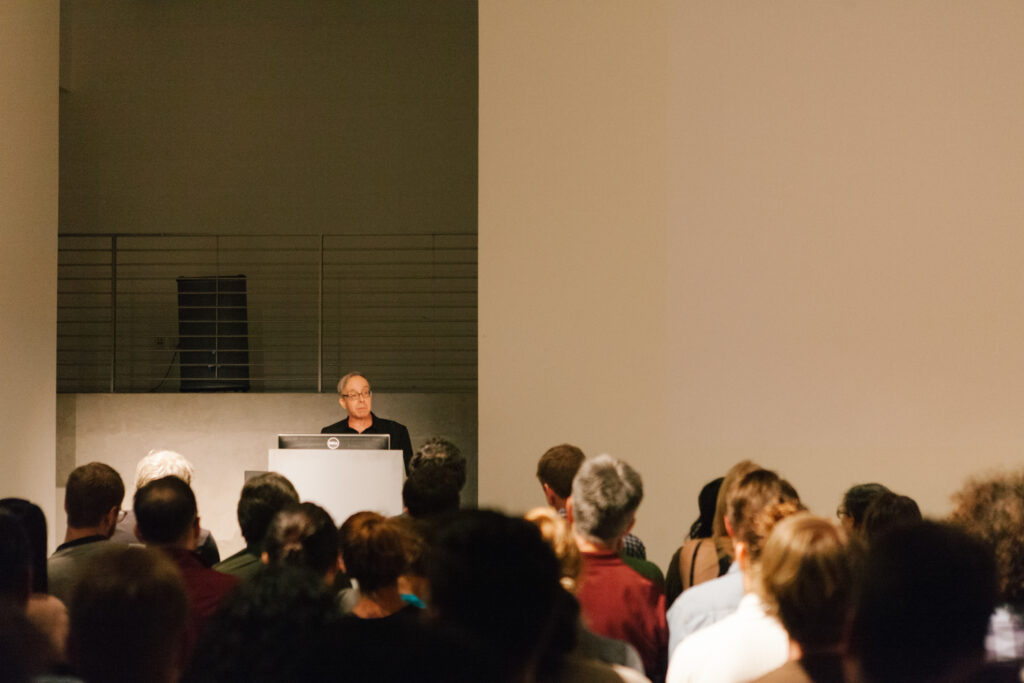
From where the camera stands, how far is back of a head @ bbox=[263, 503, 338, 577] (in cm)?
239

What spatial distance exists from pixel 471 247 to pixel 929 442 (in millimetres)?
4546

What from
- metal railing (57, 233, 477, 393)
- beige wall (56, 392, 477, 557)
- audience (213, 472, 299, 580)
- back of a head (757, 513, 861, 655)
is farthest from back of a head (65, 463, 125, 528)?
metal railing (57, 233, 477, 393)

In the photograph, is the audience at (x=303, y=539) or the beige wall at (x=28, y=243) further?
the beige wall at (x=28, y=243)

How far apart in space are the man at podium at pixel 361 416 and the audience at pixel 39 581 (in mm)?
2629

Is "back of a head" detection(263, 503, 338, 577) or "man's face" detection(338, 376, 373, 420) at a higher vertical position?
"man's face" detection(338, 376, 373, 420)

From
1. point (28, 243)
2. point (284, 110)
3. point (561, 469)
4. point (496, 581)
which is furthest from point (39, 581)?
point (284, 110)

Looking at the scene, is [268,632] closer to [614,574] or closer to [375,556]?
[375,556]

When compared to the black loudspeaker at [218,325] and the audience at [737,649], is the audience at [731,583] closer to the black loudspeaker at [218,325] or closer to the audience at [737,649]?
the audience at [737,649]

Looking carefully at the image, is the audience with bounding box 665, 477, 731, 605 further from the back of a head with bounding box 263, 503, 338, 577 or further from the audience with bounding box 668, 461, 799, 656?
the back of a head with bounding box 263, 503, 338, 577

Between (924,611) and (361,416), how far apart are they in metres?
4.14

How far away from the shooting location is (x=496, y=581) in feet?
4.57

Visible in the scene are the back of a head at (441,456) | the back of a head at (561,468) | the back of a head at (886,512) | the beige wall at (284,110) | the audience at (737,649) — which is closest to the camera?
the audience at (737,649)

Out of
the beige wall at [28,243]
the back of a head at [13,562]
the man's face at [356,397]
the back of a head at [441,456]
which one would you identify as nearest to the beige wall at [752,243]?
the man's face at [356,397]

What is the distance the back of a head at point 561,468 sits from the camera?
3.52m
